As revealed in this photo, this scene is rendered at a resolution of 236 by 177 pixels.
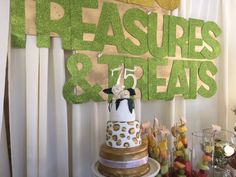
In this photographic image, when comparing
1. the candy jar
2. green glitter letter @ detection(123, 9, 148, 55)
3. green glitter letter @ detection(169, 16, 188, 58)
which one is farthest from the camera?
green glitter letter @ detection(169, 16, 188, 58)

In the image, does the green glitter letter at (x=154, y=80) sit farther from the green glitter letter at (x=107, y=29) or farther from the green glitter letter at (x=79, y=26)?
the green glitter letter at (x=79, y=26)

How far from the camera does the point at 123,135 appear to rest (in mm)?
867

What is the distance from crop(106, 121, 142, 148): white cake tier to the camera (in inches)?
34.1

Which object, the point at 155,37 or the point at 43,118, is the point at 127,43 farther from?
the point at 43,118

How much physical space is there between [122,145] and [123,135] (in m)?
0.04

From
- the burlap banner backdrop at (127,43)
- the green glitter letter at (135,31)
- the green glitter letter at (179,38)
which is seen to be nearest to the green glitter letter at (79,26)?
the burlap banner backdrop at (127,43)

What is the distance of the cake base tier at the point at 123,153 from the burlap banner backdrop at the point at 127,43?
326 mm


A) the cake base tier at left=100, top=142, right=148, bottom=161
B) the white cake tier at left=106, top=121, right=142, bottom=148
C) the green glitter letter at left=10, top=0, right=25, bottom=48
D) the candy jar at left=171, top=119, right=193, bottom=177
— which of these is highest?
the green glitter letter at left=10, top=0, right=25, bottom=48

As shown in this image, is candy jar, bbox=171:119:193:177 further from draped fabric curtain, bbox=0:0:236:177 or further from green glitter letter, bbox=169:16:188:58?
green glitter letter, bbox=169:16:188:58

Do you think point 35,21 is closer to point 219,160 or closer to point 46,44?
point 46,44

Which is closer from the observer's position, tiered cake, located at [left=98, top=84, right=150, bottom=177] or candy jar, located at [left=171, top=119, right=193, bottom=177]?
tiered cake, located at [left=98, top=84, right=150, bottom=177]

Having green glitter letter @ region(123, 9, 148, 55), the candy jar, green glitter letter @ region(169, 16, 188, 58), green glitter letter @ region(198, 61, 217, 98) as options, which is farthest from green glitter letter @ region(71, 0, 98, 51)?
green glitter letter @ region(198, 61, 217, 98)

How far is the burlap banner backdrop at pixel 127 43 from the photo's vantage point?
1.05 m

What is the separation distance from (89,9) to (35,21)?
0.86ft
